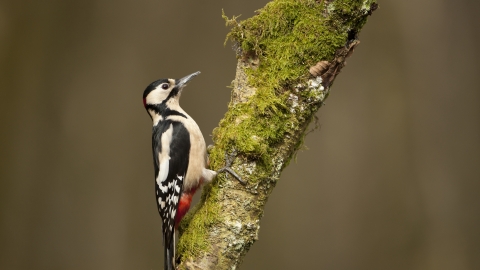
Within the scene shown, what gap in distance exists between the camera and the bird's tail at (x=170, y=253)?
222cm

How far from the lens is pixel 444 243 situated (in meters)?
4.10

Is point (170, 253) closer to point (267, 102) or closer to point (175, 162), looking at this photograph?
point (175, 162)

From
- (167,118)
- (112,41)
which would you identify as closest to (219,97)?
(112,41)

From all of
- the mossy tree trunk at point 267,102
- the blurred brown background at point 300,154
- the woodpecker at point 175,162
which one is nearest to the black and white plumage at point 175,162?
the woodpecker at point 175,162

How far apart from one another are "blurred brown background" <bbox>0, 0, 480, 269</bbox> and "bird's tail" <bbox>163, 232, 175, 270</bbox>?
179cm

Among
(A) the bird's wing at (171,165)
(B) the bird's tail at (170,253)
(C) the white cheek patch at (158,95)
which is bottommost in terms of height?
(B) the bird's tail at (170,253)

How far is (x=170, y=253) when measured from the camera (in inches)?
89.1

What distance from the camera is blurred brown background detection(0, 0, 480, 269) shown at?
4004 mm

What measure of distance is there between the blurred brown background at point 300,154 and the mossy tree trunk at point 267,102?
1.87 meters

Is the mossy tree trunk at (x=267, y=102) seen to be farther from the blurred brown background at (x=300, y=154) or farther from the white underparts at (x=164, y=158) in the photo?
the blurred brown background at (x=300, y=154)

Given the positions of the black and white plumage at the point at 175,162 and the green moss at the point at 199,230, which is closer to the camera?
the green moss at the point at 199,230

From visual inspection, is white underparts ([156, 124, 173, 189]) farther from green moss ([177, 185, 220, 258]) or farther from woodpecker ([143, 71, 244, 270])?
green moss ([177, 185, 220, 258])

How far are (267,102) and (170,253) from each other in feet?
3.01

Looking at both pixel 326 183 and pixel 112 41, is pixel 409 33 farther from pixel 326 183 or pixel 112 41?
pixel 112 41
